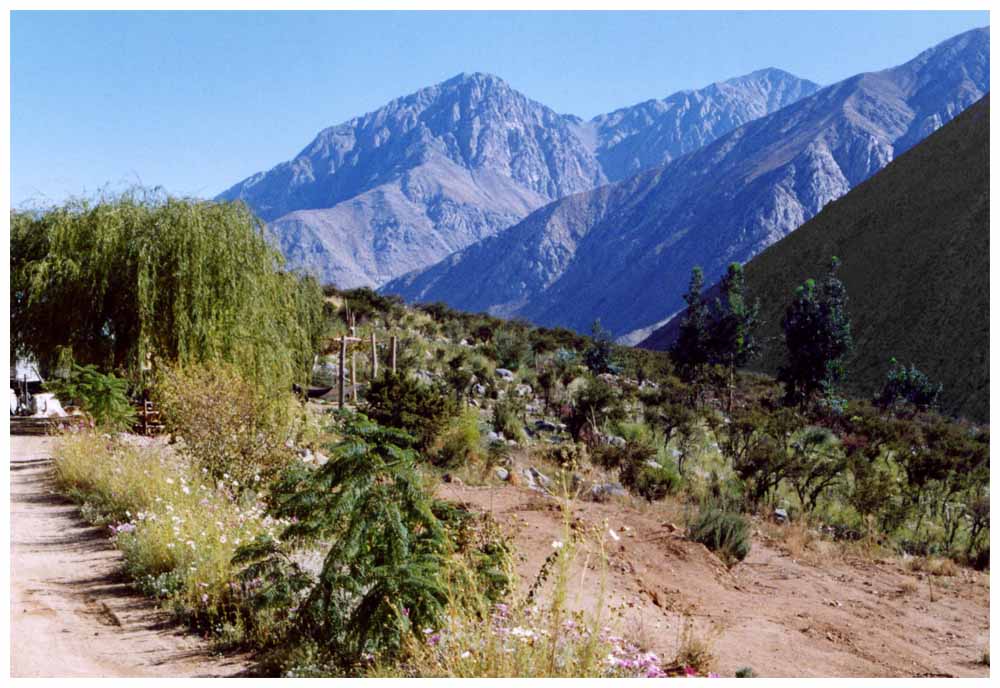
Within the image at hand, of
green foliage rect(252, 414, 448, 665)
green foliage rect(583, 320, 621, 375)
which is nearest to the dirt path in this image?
green foliage rect(252, 414, 448, 665)

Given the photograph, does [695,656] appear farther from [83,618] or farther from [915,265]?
[915,265]

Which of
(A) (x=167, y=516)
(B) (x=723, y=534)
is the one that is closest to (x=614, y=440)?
(B) (x=723, y=534)

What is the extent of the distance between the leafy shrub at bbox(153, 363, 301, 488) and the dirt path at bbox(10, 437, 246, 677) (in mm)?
1384

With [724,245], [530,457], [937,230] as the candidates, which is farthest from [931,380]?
[724,245]

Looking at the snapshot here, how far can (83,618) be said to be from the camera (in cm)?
622

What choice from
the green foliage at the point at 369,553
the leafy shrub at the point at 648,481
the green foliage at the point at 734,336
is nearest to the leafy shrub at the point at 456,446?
the leafy shrub at the point at 648,481

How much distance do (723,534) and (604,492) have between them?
2.40 metres

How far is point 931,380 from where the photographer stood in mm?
45719

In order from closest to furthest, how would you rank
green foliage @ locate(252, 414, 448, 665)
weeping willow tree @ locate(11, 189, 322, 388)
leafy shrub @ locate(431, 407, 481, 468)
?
green foliage @ locate(252, 414, 448, 665)
leafy shrub @ locate(431, 407, 481, 468)
weeping willow tree @ locate(11, 189, 322, 388)

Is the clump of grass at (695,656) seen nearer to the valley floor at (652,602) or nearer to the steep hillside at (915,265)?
the valley floor at (652,602)

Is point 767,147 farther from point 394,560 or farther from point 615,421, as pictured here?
point 394,560

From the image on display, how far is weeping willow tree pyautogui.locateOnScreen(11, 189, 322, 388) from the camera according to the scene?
13477 millimetres

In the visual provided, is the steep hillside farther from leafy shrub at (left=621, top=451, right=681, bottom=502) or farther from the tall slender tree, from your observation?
leafy shrub at (left=621, top=451, right=681, bottom=502)

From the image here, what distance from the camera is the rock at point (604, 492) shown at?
39.8 ft
